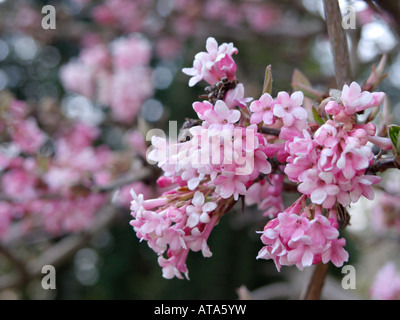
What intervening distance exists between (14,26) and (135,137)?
2060 mm

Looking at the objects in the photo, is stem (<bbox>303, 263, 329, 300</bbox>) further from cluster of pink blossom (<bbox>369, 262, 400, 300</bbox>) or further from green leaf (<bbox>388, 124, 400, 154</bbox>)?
cluster of pink blossom (<bbox>369, 262, 400, 300</bbox>)

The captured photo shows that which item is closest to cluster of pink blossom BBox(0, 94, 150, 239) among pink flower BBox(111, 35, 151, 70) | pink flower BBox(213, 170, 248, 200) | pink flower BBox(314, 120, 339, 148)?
pink flower BBox(111, 35, 151, 70)

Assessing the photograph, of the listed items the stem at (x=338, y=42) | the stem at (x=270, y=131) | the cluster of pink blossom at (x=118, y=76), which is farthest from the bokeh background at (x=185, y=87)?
the stem at (x=270, y=131)

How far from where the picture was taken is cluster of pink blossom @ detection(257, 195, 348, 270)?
557 mm

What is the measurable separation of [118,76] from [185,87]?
5.26 ft

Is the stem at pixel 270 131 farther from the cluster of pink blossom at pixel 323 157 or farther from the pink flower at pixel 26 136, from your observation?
the pink flower at pixel 26 136

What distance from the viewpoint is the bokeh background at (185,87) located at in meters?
2.68

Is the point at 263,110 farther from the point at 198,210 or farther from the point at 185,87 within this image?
the point at 185,87

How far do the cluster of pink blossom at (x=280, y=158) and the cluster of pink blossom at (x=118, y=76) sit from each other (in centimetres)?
236

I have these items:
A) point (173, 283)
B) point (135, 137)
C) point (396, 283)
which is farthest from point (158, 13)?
point (396, 283)

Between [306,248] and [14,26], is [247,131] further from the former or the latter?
[14,26]

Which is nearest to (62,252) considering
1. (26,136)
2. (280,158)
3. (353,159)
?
(26,136)

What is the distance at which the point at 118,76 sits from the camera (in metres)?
2.95

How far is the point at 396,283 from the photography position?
1558mm
